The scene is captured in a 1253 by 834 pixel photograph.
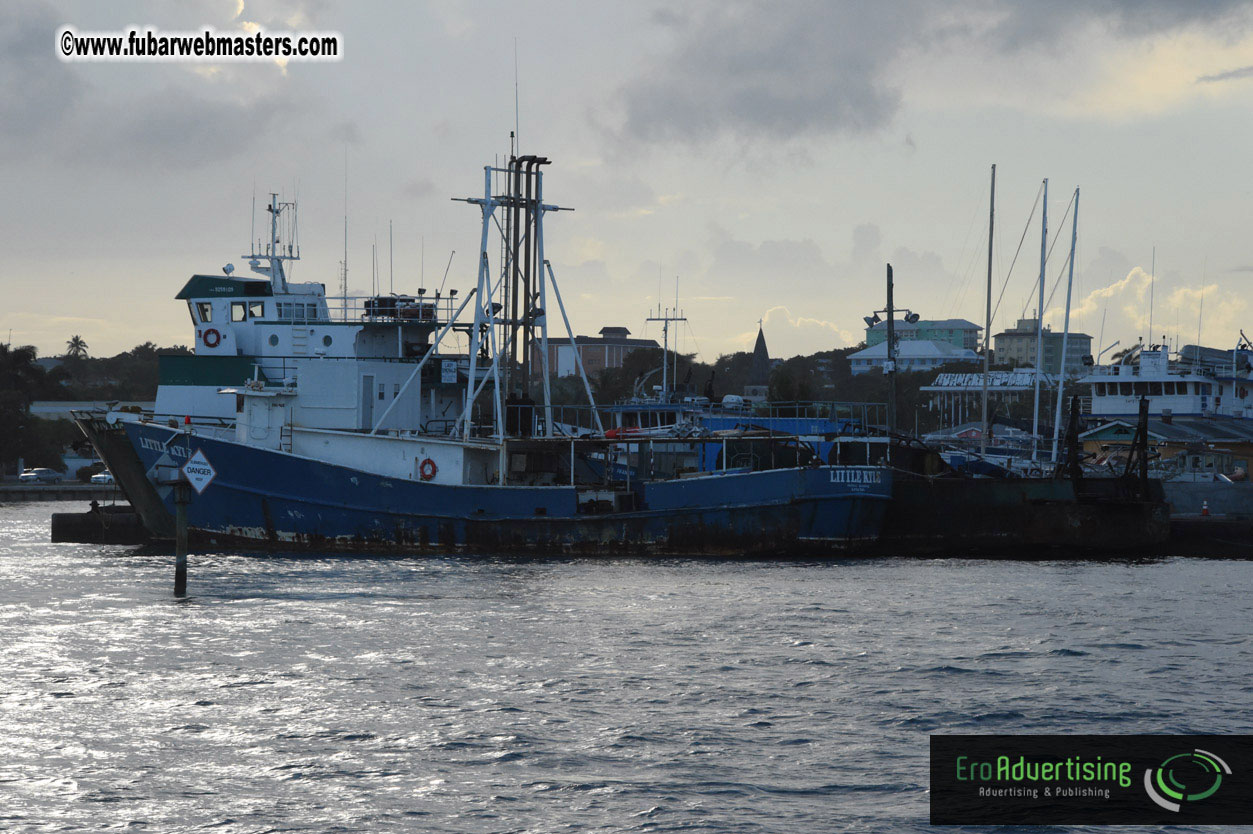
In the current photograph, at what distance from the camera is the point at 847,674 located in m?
20.5

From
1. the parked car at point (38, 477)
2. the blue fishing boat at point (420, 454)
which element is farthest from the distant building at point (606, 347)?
the blue fishing boat at point (420, 454)

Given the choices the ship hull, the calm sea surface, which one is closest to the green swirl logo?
the calm sea surface

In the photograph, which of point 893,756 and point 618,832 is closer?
point 618,832

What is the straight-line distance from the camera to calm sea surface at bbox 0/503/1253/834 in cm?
1448

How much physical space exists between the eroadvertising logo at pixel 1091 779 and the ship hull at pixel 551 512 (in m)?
18.9

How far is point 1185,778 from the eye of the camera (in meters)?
15.6

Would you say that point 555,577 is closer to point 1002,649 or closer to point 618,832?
point 1002,649

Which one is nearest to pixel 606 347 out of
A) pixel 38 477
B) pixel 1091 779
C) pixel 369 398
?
pixel 38 477

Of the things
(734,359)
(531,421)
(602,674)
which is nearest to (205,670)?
(602,674)

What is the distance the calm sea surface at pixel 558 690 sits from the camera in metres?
14.5

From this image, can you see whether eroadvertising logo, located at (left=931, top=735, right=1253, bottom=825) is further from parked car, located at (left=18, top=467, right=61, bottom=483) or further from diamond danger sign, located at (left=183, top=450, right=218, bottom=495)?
parked car, located at (left=18, top=467, right=61, bottom=483)

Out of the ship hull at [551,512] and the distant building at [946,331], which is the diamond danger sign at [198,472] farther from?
the distant building at [946,331]

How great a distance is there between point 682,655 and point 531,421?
60.7 ft

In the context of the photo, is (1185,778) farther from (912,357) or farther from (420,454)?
(912,357)
